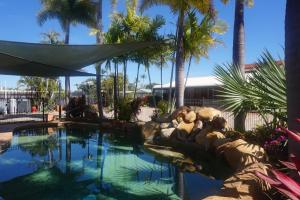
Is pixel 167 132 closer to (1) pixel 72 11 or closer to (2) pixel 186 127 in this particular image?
(2) pixel 186 127

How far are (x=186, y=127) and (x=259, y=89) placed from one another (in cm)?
512

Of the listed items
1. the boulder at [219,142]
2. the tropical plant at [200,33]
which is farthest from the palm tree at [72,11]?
the boulder at [219,142]

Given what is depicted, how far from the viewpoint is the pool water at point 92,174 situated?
17.6 ft

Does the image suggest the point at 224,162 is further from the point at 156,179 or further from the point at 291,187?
the point at 291,187

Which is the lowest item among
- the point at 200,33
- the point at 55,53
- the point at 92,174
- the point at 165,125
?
the point at 92,174

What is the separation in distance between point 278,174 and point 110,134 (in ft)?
36.4

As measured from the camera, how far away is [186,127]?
9.86m

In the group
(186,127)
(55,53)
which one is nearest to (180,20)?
(186,127)

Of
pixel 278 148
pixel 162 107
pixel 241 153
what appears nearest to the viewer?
pixel 278 148

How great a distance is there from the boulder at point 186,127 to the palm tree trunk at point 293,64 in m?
6.89

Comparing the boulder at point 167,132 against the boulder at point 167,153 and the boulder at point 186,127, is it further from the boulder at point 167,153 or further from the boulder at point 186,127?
the boulder at point 167,153

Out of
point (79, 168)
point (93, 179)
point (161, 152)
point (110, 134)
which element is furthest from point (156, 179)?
point (110, 134)

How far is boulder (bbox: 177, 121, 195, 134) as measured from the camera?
9.78m

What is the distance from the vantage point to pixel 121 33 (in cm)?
1396
